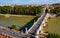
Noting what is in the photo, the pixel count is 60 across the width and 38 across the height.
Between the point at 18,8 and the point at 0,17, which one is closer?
the point at 0,17

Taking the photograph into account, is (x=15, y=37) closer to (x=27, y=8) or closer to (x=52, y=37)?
(x=52, y=37)

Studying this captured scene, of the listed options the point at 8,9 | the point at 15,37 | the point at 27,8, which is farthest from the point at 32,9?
the point at 15,37


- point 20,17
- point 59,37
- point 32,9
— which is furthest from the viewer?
point 32,9

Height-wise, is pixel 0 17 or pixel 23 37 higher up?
pixel 23 37

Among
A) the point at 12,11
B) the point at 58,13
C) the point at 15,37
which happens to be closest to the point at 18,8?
the point at 12,11

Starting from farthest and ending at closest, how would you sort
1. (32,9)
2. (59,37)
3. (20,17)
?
(32,9)
(20,17)
(59,37)

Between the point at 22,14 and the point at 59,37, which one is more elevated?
the point at 59,37

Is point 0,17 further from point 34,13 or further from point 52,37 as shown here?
point 52,37

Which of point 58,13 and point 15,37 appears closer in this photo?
point 15,37
